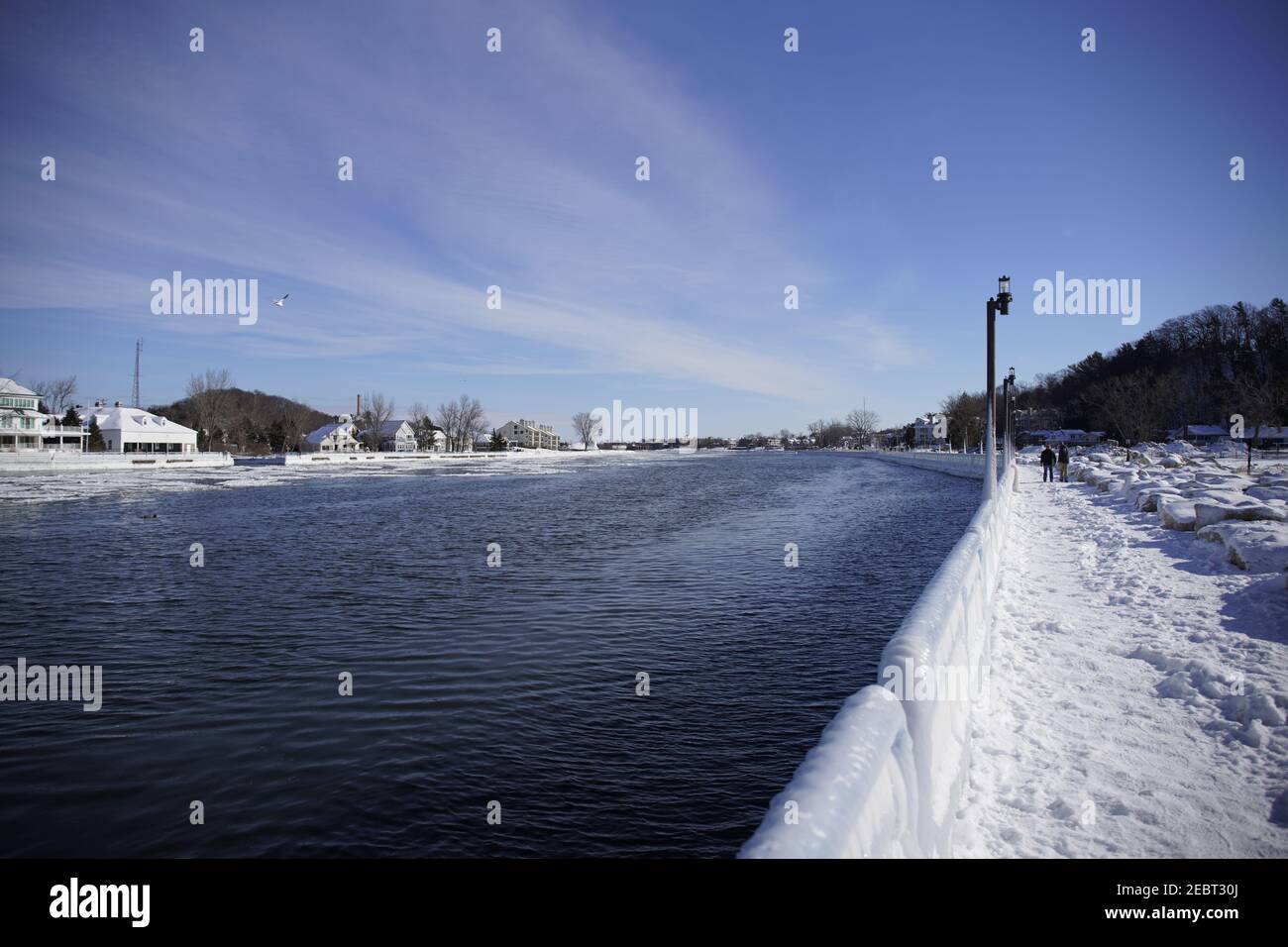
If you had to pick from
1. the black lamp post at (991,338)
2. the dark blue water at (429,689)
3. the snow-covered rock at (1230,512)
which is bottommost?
the dark blue water at (429,689)

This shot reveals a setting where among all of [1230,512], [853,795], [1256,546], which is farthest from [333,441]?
[853,795]

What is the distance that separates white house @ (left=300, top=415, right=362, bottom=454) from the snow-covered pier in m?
126

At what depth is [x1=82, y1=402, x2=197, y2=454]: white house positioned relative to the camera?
8488 centimetres

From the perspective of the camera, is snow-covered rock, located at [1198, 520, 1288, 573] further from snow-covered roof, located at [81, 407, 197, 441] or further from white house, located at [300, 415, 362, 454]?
white house, located at [300, 415, 362, 454]

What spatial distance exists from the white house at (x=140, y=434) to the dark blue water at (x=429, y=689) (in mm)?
79946

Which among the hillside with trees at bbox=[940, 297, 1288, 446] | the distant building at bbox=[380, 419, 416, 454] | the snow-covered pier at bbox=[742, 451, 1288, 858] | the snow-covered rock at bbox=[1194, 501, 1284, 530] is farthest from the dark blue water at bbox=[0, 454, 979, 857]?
the distant building at bbox=[380, 419, 416, 454]

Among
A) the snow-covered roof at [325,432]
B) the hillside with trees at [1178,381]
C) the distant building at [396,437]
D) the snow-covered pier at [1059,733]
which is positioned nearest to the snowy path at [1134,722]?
the snow-covered pier at [1059,733]

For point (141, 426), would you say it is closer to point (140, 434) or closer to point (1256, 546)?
point (140, 434)

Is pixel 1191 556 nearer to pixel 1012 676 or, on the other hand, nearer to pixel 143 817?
pixel 1012 676

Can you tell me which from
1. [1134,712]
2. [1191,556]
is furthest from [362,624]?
[1191,556]

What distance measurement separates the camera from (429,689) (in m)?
7.77

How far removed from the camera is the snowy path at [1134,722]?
3.59 meters

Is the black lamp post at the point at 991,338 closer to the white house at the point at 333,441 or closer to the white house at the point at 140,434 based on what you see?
the white house at the point at 140,434

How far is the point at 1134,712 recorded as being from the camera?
518 cm
